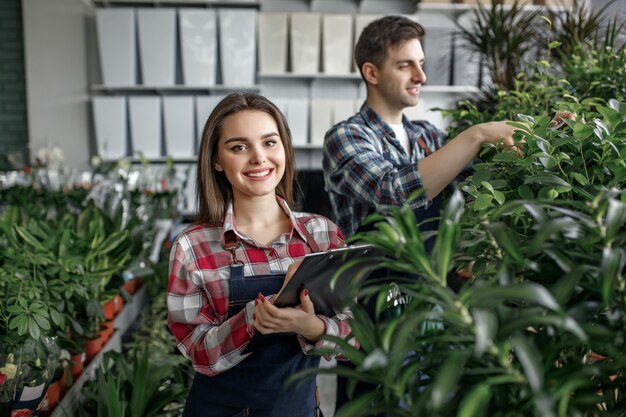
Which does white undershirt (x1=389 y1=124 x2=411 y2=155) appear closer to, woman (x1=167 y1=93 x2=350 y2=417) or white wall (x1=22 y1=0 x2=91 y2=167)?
woman (x1=167 y1=93 x2=350 y2=417)

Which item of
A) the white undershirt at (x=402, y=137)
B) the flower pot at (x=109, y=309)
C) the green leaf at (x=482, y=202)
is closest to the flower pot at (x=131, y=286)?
the flower pot at (x=109, y=309)

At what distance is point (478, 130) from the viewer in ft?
5.01

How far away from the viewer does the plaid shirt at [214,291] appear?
1.28m

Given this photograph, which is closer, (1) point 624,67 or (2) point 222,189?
(2) point 222,189

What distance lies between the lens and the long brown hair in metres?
1.43

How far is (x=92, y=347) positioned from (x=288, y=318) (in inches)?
47.8

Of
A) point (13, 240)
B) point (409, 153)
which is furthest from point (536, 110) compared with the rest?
point (13, 240)

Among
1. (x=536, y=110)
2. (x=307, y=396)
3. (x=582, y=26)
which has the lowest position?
(x=307, y=396)

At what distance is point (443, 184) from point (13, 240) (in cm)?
126

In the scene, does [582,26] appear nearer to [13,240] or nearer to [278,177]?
[278,177]

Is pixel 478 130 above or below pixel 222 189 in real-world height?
above

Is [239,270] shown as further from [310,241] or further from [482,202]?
[482,202]

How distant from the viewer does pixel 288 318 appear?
117 centimetres

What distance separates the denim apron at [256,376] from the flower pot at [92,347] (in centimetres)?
90
